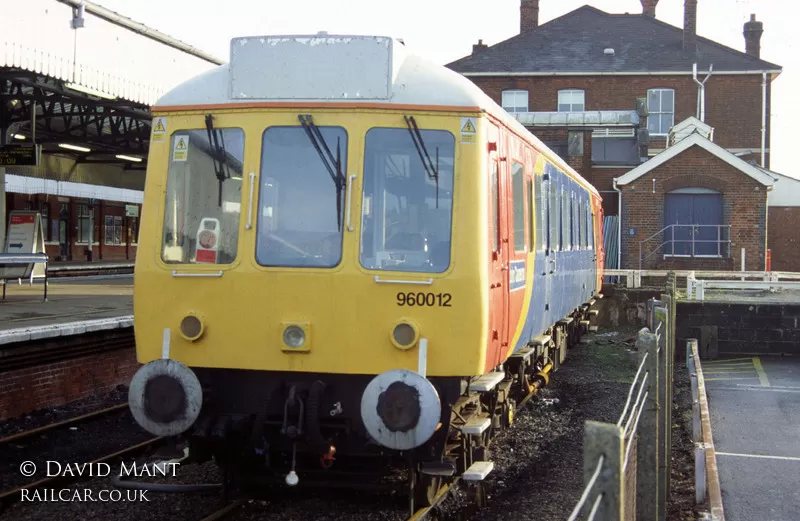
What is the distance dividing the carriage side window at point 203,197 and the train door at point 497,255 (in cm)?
171

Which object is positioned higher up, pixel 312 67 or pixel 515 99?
pixel 515 99

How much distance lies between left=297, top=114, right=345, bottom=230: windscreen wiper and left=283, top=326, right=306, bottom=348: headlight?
73cm

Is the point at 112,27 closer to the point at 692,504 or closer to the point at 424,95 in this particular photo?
the point at 424,95

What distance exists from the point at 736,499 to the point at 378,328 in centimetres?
380

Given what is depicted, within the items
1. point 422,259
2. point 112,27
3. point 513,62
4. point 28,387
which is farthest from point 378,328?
point 513,62

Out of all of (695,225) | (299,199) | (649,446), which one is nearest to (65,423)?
(299,199)

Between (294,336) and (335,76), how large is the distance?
5.71ft

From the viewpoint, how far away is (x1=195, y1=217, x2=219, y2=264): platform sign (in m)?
6.10

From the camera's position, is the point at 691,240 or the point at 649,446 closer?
the point at 649,446

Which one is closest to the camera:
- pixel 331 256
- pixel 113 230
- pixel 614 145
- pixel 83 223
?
pixel 331 256

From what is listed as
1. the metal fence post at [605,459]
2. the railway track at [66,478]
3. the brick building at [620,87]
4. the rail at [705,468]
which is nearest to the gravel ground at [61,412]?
the railway track at [66,478]

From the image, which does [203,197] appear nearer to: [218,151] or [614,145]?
[218,151]

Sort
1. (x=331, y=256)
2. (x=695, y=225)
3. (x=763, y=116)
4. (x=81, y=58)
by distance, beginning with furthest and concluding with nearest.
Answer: (x=763, y=116) < (x=695, y=225) < (x=81, y=58) < (x=331, y=256)

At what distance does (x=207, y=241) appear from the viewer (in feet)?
20.1
